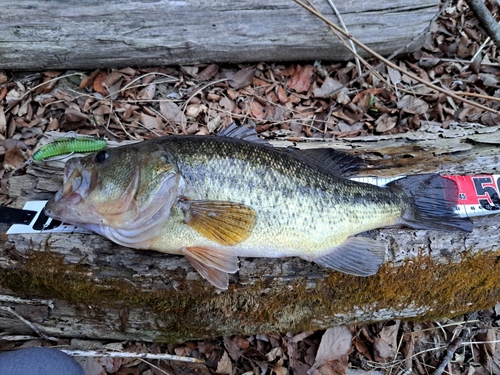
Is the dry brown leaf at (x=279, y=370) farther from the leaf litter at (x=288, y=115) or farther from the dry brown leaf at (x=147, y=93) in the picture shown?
the dry brown leaf at (x=147, y=93)

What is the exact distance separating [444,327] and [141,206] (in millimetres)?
2959

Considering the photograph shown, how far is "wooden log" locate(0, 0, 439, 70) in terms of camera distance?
3727 millimetres

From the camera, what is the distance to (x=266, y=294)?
2.84 metres

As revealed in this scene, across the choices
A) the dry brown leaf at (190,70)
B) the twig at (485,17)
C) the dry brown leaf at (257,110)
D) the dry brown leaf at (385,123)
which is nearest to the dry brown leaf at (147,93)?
the dry brown leaf at (190,70)

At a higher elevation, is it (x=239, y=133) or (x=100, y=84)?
(x=239, y=133)

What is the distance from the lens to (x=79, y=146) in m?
3.13

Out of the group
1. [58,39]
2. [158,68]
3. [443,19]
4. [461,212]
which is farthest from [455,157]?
[58,39]

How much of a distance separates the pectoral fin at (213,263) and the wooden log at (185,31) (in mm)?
2458

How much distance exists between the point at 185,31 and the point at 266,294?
8.97 ft

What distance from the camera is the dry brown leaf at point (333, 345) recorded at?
10.9 feet

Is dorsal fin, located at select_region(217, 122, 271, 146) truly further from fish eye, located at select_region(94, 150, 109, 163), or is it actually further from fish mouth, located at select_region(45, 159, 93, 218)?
fish mouth, located at select_region(45, 159, 93, 218)

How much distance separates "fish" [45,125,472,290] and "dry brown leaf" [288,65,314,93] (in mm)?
1889

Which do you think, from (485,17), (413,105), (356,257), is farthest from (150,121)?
(485,17)

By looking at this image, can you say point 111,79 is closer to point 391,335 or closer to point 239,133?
point 239,133
